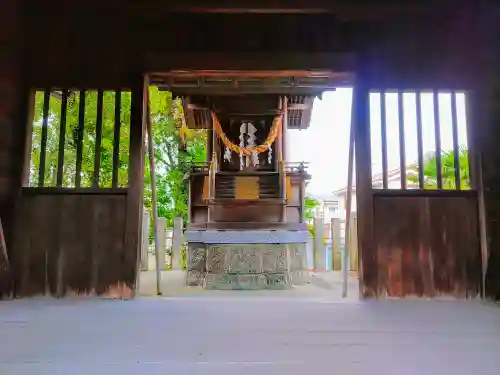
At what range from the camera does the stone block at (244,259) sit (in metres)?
5.05

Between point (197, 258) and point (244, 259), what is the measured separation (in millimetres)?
674

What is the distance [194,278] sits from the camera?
517cm

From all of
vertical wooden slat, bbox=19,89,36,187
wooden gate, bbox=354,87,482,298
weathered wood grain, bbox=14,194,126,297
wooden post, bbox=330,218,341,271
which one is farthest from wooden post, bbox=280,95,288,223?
vertical wooden slat, bbox=19,89,36,187

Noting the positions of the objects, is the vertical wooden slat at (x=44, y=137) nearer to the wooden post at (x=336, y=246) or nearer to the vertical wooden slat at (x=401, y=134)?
the vertical wooden slat at (x=401, y=134)

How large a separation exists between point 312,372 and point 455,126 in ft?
8.55

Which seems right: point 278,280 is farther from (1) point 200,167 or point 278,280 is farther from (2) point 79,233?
(2) point 79,233

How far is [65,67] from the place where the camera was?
9.78 feet

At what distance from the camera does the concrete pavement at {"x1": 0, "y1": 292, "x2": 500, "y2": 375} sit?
1210mm

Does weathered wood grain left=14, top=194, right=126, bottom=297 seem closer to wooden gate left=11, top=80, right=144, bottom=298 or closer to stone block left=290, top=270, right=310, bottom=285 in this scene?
wooden gate left=11, top=80, right=144, bottom=298

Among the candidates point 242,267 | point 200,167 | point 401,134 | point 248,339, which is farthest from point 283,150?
point 248,339

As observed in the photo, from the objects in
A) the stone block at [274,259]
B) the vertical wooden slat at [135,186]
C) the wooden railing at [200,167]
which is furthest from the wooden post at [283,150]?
the vertical wooden slat at [135,186]

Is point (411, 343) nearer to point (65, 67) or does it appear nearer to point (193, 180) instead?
point (65, 67)

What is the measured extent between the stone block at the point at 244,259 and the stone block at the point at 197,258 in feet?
1.31

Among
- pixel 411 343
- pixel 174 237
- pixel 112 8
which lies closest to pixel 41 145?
pixel 112 8
